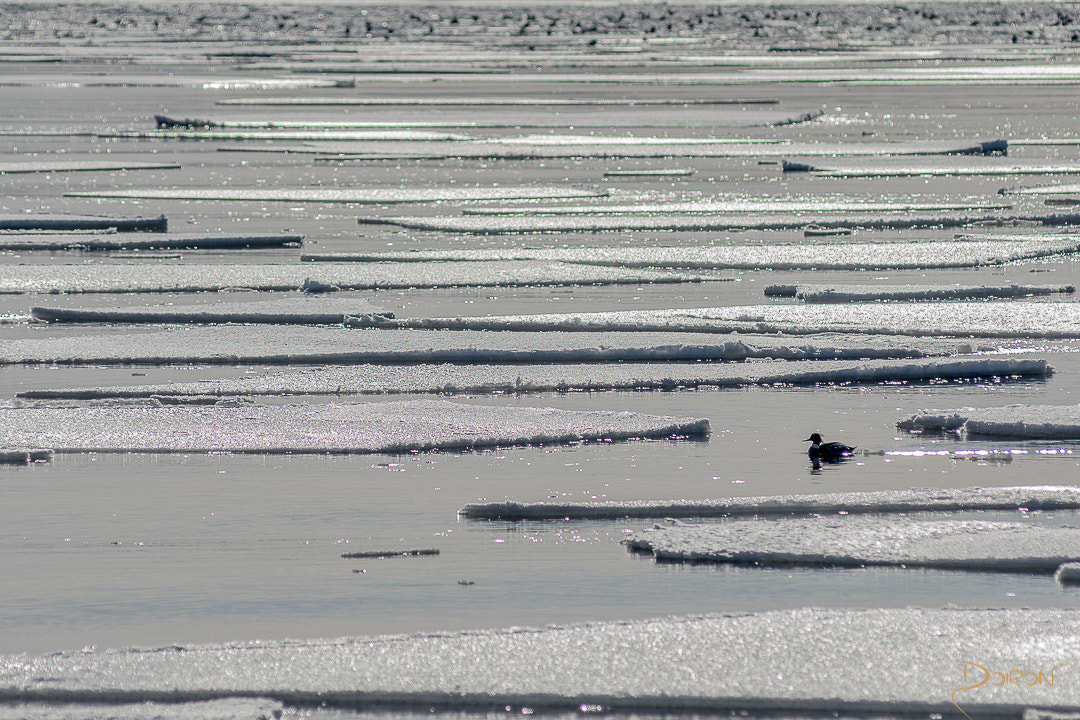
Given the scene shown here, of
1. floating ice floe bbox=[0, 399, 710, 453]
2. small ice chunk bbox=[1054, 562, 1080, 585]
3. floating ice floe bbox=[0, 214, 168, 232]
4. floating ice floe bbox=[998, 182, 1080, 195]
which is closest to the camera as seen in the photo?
small ice chunk bbox=[1054, 562, 1080, 585]

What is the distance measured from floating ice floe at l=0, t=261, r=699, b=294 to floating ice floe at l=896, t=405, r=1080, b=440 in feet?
11.3

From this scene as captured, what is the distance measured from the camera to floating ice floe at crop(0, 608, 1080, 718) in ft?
10.1

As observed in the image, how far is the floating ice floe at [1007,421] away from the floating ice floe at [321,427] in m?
0.70

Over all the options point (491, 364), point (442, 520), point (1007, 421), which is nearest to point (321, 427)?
point (442, 520)

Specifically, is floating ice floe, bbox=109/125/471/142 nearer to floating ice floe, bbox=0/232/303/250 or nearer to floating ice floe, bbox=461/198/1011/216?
floating ice floe, bbox=461/198/1011/216

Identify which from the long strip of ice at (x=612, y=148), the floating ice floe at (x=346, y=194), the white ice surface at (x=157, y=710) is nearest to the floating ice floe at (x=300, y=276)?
the floating ice floe at (x=346, y=194)

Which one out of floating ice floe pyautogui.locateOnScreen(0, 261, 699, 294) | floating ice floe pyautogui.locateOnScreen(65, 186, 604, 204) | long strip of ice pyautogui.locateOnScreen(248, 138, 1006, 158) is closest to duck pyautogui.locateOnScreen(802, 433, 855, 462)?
floating ice floe pyautogui.locateOnScreen(0, 261, 699, 294)

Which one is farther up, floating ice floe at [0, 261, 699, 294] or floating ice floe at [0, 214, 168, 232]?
floating ice floe at [0, 214, 168, 232]

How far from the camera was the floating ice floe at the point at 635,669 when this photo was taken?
3080 mm

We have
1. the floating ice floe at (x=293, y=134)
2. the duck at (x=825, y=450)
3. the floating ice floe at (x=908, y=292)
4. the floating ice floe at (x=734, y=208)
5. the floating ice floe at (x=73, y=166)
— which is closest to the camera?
the duck at (x=825, y=450)

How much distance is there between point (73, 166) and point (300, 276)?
726 cm

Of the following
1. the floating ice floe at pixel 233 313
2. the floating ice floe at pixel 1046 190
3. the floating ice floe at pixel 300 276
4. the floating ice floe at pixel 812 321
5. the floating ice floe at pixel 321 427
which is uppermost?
the floating ice floe at pixel 1046 190

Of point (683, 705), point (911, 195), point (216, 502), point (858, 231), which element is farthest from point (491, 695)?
point (911, 195)

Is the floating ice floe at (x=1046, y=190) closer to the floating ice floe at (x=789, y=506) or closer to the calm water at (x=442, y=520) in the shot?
the calm water at (x=442, y=520)
